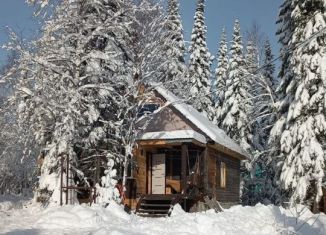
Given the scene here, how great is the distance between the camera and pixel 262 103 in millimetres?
25391

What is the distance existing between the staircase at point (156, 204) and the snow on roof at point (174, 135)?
102 inches

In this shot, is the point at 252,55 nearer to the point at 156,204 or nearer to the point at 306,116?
the point at 306,116

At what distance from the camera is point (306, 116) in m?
19.2

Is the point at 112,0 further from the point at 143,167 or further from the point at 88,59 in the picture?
the point at 143,167

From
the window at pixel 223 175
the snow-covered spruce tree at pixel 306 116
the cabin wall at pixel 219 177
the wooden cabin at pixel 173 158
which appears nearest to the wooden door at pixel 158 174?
the wooden cabin at pixel 173 158

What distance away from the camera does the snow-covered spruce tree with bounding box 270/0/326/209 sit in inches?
728

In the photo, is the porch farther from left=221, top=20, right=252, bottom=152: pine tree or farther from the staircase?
left=221, top=20, right=252, bottom=152: pine tree

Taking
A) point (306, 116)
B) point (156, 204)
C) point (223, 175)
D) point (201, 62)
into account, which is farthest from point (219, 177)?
point (201, 62)

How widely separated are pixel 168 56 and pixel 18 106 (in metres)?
7.33

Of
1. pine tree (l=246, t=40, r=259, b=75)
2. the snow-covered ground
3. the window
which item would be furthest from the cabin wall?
the snow-covered ground

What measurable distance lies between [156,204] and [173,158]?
12.3ft

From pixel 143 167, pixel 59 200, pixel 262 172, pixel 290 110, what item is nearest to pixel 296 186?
pixel 290 110

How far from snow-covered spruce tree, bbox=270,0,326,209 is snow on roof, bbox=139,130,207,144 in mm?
3663

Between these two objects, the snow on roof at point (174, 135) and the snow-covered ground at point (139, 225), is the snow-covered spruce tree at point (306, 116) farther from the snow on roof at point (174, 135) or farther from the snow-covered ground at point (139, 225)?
the snow-covered ground at point (139, 225)
